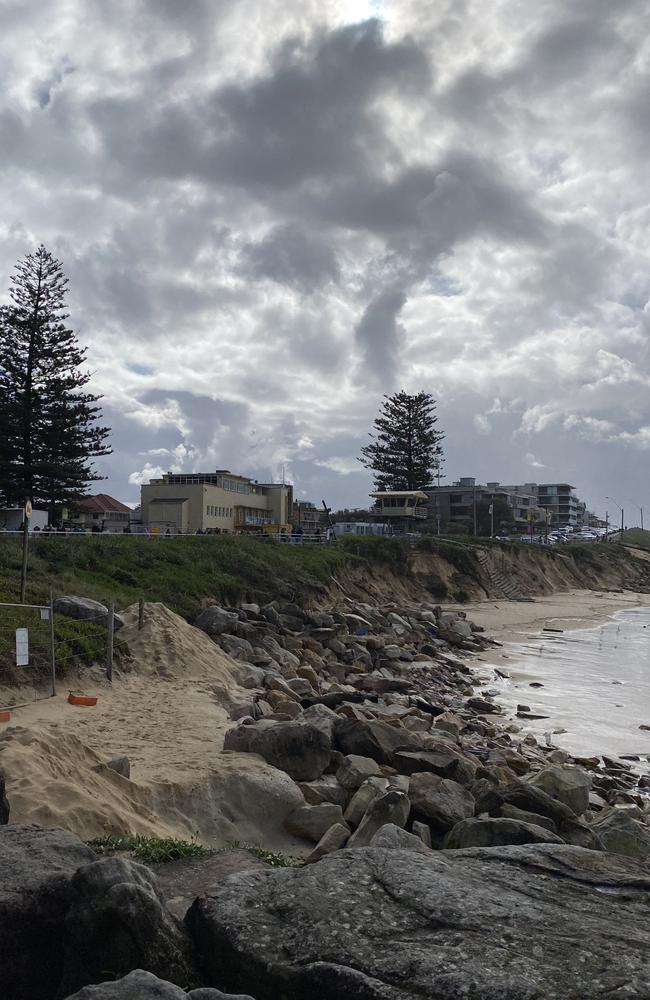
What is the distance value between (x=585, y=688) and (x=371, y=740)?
11.9 meters

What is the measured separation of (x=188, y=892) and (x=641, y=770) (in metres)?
10.5

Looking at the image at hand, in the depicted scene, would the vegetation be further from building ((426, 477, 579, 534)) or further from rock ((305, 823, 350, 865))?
building ((426, 477, 579, 534))

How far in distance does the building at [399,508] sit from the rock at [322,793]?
4750 centimetres

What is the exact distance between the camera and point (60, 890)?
4.00 metres

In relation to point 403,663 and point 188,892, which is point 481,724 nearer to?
point 403,663

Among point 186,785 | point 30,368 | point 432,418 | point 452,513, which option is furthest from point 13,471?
point 452,513

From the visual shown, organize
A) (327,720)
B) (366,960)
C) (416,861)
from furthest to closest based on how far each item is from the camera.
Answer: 1. (327,720)
2. (416,861)
3. (366,960)

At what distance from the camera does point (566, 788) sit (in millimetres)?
9414

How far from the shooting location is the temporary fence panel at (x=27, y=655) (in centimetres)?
1124

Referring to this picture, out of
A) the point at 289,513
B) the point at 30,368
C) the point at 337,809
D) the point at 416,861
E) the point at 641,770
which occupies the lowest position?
the point at 641,770

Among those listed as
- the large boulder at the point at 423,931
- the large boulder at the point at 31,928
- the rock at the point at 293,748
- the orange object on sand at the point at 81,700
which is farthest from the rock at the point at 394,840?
the orange object on sand at the point at 81,700

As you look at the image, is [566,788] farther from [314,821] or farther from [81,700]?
[81,700]

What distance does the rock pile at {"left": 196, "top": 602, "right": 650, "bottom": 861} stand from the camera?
7945 millimetres

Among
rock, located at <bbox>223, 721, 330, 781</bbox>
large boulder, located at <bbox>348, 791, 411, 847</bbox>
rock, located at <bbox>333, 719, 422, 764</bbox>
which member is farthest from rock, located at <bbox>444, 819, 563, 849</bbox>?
rock, located at <bbox>333, 719, 422, 764</bbox>
